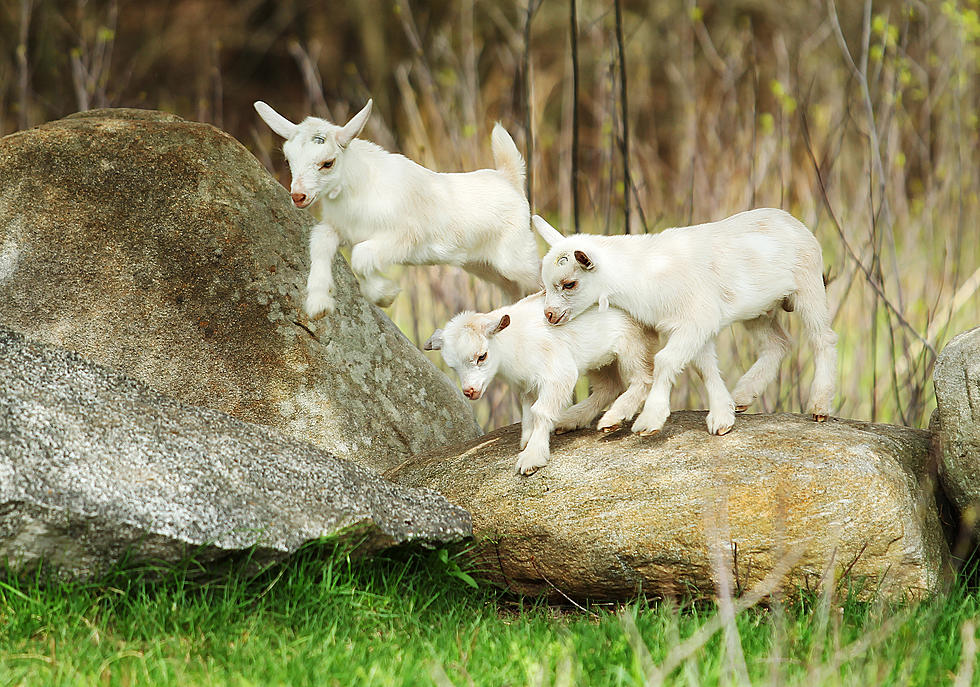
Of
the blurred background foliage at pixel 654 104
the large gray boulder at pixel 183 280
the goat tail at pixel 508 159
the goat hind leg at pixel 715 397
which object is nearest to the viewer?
the goat hind leg at pixel 715 397

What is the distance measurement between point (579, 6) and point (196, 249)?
7719 millimetres

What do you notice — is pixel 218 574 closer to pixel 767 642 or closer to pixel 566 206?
pixel 767 642

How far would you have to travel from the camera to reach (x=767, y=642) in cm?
295

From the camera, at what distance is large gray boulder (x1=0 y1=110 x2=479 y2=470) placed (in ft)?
12.8

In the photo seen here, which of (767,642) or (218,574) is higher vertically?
(218,574)

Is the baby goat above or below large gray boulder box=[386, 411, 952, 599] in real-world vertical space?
above

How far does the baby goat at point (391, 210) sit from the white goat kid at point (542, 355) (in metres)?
0.21

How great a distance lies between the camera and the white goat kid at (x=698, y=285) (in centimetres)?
326

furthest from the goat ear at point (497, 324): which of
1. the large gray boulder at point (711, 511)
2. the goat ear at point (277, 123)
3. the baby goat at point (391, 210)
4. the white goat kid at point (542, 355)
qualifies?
the goat ear at point (277, 123)

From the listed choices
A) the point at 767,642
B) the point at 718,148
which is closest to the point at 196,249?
the point at 767,642

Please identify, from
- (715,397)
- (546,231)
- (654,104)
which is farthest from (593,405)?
(654,104)

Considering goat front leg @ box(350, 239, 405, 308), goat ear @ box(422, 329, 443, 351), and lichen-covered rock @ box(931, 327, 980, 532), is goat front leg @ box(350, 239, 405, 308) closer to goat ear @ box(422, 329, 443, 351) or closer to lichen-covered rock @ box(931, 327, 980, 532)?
goat ear @ box(422, 329, 443, 351)

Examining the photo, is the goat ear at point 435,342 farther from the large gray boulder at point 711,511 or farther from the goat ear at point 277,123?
the goat ear at point 277,123

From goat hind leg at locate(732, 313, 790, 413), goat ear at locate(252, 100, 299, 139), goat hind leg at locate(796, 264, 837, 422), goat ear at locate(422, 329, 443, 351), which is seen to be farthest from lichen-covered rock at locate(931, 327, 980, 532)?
goat ear at locate(252, 100, 299, 139)
